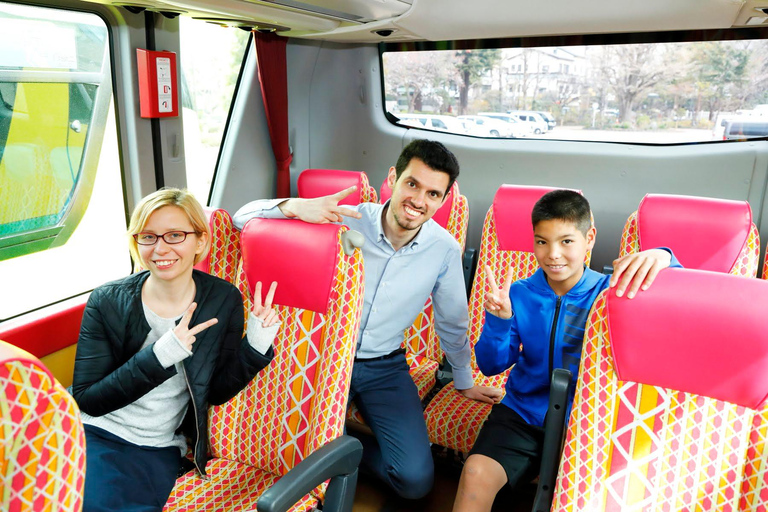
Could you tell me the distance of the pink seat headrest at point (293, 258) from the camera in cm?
177

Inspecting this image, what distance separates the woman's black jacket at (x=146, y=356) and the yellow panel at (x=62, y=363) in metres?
0.87

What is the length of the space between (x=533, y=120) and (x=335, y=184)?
1.54m

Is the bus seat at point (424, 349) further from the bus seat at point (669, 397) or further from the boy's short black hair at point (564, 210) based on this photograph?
the bus seat at point (669, 397)

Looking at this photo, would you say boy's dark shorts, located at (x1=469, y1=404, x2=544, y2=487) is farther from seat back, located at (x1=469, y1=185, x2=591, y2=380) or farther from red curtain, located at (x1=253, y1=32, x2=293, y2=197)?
red curtain, located at (x1=253, y1=32, x2=293, y2=197)

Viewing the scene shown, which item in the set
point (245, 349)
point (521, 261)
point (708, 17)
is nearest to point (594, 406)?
point (245, 349)

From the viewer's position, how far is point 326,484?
5.74 feet

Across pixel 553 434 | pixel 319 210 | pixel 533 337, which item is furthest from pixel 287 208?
pixel 553 434

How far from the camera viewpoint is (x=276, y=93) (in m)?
3.89

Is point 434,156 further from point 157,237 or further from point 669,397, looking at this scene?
point 669,397

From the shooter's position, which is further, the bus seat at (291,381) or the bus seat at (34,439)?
the bus seat at (291,381)

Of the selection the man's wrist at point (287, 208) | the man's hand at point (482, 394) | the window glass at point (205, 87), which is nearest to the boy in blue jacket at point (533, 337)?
the man's hand at point (482, 394)

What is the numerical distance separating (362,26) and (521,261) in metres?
1.74

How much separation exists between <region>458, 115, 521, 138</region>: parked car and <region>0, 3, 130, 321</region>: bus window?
2.60 m

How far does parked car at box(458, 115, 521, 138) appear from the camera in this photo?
14.1 feet
